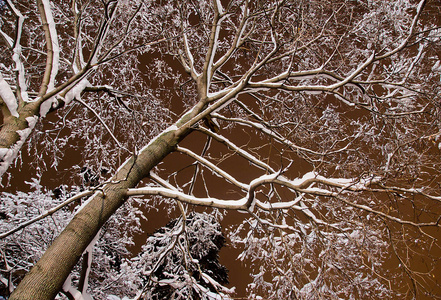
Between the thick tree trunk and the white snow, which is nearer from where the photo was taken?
the thick tree trunk

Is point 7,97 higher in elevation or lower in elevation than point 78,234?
higher

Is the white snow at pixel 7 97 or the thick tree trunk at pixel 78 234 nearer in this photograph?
the thick tree trunk at pixel 78 234

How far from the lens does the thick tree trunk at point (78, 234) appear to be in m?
2.63

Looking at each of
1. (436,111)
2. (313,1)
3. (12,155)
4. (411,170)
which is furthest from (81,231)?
(436,111)

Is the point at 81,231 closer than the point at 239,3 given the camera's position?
Yes

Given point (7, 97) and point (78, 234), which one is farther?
point (7, 97)

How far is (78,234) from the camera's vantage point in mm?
3092

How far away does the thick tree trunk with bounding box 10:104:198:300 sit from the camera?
2633 millimetres

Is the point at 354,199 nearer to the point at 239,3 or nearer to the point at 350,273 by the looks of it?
the point at 350,273

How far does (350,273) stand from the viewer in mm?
3742

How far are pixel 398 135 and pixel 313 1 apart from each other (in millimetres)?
3128

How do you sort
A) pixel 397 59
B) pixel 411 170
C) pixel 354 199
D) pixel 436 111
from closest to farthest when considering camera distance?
pixel 411 170
pixel 354 199
pixel 436 111
pixel 397 59

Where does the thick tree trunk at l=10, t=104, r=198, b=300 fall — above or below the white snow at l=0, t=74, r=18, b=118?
below

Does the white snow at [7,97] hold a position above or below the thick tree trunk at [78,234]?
above
